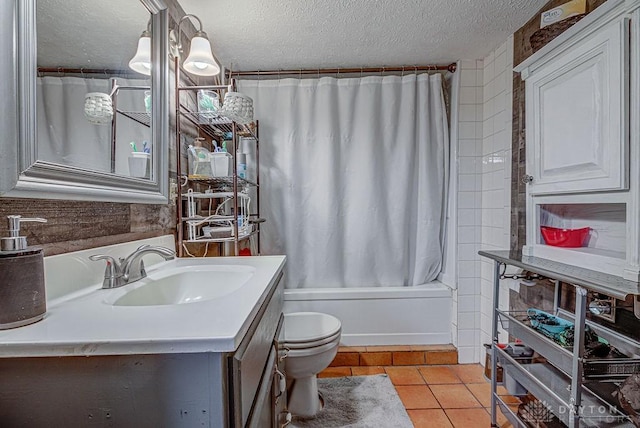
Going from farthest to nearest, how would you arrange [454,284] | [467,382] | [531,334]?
[454,284] → [467,382] → [531,334]

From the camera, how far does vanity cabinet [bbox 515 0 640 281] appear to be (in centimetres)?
105

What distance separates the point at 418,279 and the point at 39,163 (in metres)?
2.15

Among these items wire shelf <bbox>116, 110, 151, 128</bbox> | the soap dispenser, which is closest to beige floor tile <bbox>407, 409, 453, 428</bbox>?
the soap dispenser

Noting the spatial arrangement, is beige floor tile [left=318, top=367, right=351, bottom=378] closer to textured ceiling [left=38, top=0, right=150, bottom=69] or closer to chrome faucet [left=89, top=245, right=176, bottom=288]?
chrome faucet [left=89, top=245, right=176, bottom=288]

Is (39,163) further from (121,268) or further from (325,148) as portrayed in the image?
(325,148)

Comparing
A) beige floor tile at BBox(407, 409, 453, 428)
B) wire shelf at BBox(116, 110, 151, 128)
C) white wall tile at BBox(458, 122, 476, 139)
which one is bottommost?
beige floor tile at BBox(407, 409, 453, 428)

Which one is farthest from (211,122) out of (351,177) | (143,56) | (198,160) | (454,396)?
(454,396)

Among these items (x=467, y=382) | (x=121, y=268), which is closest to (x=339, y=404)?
(x=467, y=382)

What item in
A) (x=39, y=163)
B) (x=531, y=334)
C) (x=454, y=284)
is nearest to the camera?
(x=39, y=163)

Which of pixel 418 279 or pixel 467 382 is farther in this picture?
pixel 418 279

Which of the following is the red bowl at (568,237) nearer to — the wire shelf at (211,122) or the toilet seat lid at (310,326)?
the toilet seat lid at (310,326)

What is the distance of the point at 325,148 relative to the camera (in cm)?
232

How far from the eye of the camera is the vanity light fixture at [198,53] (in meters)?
1.47

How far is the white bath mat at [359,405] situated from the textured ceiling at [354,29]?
201 cm
